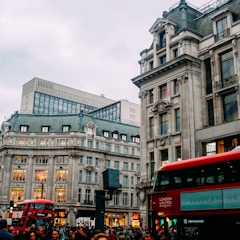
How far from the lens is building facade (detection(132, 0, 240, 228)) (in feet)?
113

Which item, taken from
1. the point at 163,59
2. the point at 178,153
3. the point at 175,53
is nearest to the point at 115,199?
the point at 178,153

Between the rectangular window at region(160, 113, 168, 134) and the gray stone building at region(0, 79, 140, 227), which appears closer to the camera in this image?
the rectangular window at region(160, 113, 168, 134)

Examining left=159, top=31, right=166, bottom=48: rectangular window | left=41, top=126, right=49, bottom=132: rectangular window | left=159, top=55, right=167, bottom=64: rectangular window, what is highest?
left=159, top=31, right=166, bottom=48: rectangular window

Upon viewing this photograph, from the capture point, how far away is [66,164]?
2830 inches

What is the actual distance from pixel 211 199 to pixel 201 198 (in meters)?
0.59

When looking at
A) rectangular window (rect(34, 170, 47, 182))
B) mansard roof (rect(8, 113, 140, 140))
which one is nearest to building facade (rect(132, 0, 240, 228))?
mansard roof (rect(8, 113, 140, 140))

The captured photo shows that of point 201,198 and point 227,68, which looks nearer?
point 201,198

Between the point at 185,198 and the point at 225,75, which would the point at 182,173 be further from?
the point at 225,75

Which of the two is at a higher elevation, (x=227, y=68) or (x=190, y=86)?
(x=227, y=68)

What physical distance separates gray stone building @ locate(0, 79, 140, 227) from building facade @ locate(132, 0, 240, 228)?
3239 cm

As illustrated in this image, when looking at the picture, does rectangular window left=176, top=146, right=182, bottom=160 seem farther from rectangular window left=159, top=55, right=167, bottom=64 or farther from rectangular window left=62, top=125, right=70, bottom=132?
rectangular window left=62, top=125, right=70, bottom=132

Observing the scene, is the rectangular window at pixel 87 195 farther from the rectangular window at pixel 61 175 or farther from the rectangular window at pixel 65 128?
the rectangular window at pixel 65 128

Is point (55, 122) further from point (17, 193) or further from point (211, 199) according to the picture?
point (211, 199)

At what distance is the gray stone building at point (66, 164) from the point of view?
231ft
